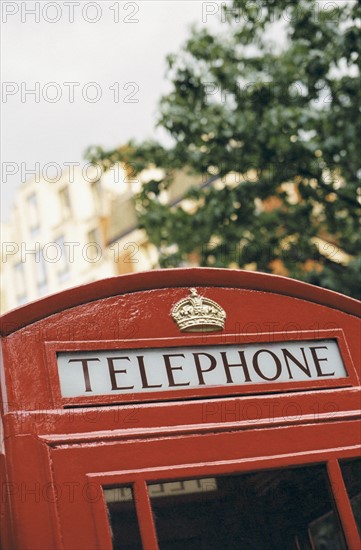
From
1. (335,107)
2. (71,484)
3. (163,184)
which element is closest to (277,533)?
(71,484)

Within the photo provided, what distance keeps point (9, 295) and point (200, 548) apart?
34.7 metres

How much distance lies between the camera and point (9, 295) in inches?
1453

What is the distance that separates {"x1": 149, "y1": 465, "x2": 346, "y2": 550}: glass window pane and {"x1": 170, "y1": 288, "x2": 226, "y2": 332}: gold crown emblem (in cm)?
51

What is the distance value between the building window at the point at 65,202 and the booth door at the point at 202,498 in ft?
106

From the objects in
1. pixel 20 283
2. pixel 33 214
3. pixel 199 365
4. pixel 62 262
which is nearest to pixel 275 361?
pixel 199 365

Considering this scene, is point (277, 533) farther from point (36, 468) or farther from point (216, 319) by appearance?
point (36, 468)

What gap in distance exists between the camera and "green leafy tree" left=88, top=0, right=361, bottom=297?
411 inches

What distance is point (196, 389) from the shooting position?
2.80 m

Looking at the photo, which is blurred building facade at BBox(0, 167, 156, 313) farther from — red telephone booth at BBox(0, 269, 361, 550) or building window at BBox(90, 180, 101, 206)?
red telephone booth at BBox(0, 269, 361, 550)

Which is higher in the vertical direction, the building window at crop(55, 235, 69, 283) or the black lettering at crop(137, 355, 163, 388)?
the building window at crop(55, 235, 69, 283)

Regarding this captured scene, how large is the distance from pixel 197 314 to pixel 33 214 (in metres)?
34.5

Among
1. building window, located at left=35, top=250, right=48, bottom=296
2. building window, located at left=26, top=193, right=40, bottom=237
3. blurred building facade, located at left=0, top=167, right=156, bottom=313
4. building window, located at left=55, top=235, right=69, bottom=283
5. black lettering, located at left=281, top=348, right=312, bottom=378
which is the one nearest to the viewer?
black lettering, located at left=281, top=348, right=312, bottom=378

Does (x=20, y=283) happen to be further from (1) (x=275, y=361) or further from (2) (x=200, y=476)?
(2) (x=200, y=476)

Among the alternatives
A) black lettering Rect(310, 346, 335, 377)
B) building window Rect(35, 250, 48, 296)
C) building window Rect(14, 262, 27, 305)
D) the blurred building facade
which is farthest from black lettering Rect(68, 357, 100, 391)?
building window Rect(14, 262, 27, 305)
